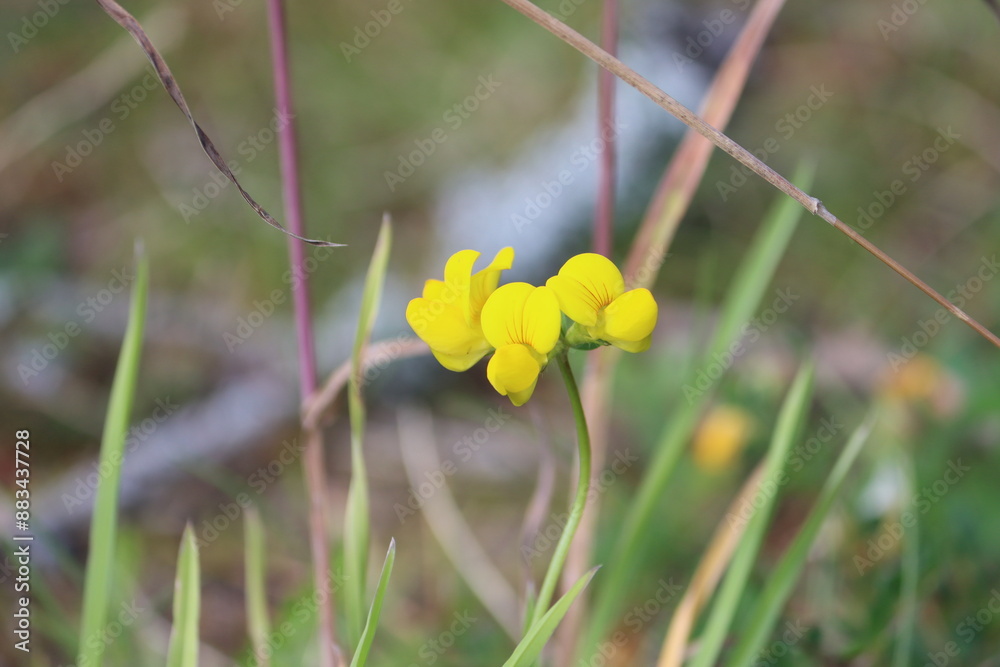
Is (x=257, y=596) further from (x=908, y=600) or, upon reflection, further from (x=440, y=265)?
(x=440, y=265)

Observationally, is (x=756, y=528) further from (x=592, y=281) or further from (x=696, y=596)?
(x=592, y=281)

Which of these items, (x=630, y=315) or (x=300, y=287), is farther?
(x=300, y=287)

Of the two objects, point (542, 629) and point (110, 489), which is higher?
point (542, 629)

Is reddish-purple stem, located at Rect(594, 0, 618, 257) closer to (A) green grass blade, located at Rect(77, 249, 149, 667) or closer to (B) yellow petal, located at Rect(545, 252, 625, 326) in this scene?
(B) yellow petal, located at Rect(545, 252, 625, 326)

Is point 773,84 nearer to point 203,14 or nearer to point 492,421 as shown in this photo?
point 492,421

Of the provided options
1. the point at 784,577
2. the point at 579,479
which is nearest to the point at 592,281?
the point at 579,479

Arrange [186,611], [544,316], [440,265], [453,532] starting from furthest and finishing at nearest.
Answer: [440,265] < [453,532] < [186,611] < [544,316]

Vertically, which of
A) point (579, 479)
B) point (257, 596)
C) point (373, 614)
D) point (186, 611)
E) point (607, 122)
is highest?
point (607, 122)

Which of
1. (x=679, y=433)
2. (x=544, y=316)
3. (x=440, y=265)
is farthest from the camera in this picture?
(x=440, y=265)
